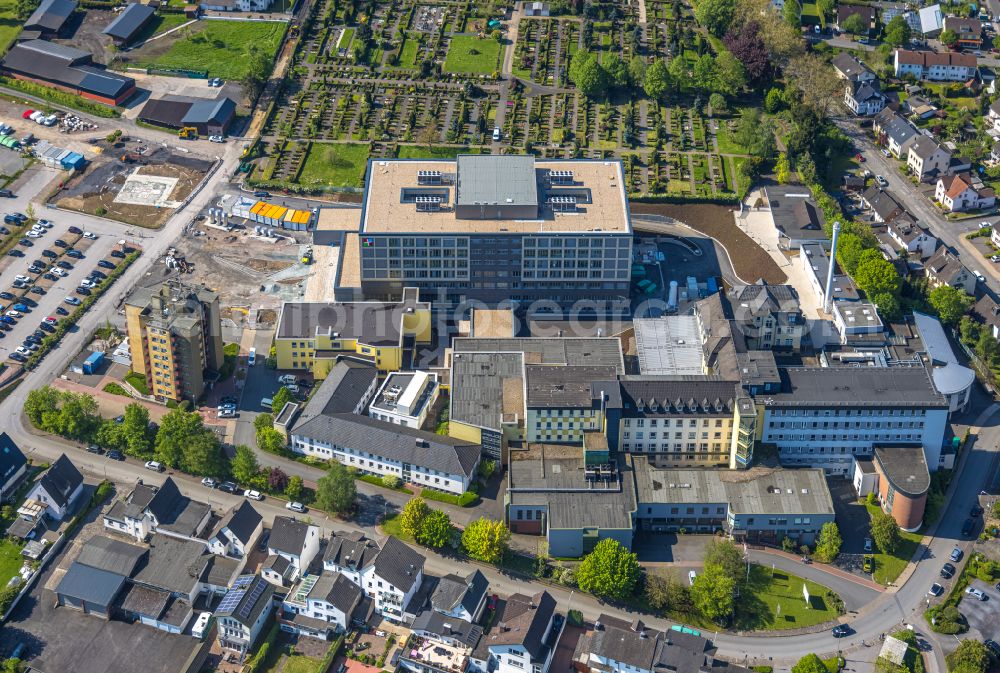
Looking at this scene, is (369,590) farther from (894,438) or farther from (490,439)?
(894,438)

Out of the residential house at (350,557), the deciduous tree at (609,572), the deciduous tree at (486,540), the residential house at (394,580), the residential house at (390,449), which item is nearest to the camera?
the residential house at (394,580)

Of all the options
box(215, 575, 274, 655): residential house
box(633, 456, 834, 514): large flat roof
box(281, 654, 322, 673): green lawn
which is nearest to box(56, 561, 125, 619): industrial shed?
box(215, 575, 274, 655): residential house

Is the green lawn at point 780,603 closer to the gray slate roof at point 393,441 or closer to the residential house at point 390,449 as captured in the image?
the residential house at point 390,449

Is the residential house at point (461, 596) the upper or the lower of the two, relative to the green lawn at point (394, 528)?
upper

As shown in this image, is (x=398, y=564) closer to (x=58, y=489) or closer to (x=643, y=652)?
(x=643, y=652)

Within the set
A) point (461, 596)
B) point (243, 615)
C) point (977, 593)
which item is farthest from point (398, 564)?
point (977, 593)

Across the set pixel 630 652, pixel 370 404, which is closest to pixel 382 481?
pixel 370 404

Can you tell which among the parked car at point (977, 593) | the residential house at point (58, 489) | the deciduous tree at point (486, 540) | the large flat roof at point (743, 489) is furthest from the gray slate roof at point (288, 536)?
the parked car at point (977, 593)
